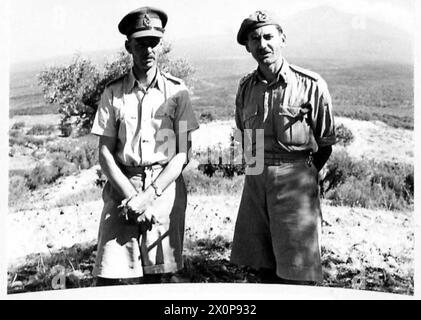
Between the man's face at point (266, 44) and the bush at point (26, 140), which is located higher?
the man's face at point (266, 44)

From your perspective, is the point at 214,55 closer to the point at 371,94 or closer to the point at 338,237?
the point at 371,94

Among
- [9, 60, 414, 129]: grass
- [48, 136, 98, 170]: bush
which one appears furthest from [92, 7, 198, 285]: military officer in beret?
[9, 60, 414, 129]: grass

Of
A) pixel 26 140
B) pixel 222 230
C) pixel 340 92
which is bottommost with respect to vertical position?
pixel 222 230

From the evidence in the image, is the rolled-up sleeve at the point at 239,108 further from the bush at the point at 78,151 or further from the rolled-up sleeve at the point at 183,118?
the bush at the point at 78,151

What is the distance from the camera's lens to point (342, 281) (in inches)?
222

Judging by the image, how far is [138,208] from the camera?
4.78m

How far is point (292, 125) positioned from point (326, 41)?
1421mm

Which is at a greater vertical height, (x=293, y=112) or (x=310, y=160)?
(x=293, y=112)

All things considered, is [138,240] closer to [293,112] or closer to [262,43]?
[293,112]

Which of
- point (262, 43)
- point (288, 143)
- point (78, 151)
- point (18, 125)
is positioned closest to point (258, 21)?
point (262, 43)

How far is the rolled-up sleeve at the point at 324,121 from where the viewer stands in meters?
4.96

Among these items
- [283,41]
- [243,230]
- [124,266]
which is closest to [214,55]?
[283,41]

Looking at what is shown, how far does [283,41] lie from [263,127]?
0.65 metres

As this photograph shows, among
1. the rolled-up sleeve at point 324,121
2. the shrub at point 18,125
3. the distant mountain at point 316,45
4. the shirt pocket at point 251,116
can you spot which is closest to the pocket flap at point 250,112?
the shirt pocket at point 251,116
